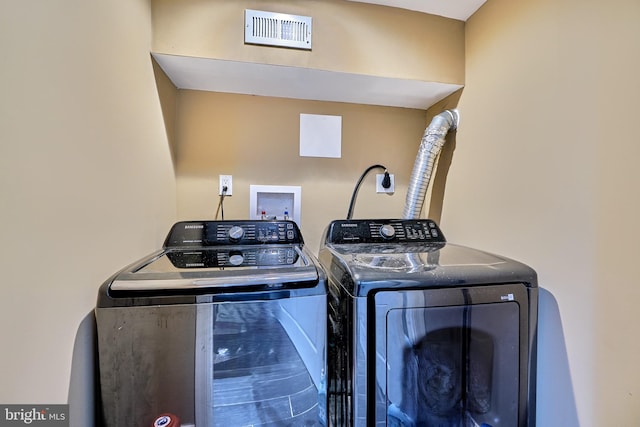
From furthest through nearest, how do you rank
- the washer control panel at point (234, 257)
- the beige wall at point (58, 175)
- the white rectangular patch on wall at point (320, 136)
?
the white rectangular patch on wall at point (320, 136) → the washer control panel at point (234, 257) → the beige wall at point (58, 175)

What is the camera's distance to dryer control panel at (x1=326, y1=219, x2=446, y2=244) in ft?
4.58

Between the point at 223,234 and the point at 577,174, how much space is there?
53.3 inches

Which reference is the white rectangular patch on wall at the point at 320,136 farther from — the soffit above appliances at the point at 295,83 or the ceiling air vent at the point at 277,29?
the ceiling air vent at the point at 277,29

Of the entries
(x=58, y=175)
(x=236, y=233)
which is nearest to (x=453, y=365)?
(x=236, y=233)

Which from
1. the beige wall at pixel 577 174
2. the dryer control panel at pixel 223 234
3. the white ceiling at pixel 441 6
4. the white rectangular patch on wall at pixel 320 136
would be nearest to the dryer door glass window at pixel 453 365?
the beige wall at pixel 577 174

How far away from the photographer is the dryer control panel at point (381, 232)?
4.58 ft

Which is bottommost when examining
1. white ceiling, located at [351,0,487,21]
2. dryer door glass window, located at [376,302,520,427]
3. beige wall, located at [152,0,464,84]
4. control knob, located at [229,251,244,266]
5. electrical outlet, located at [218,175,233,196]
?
dryer door glass window, located at [376,302,520,427]

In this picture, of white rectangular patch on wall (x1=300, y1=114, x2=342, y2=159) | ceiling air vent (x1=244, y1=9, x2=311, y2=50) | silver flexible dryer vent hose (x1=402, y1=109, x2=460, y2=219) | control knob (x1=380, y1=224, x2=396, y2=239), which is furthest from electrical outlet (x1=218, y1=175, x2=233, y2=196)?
silver flexible dryer vent hose (x1=402, y1=109, x2=460, y2=219)

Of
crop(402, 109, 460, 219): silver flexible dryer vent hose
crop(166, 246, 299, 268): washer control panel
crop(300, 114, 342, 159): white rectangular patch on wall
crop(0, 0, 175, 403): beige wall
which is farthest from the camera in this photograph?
crop(300, 114, 342, 159): white rectangular patch on wall

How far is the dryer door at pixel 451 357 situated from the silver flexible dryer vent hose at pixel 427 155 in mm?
739

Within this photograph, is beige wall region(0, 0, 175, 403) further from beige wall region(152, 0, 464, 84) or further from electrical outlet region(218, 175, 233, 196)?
electrical outlet region(218, 175, 233, 196)

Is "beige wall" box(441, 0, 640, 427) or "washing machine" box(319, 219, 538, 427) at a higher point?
"beige wall" box(441, 0, 640, 427)

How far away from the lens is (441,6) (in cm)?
136

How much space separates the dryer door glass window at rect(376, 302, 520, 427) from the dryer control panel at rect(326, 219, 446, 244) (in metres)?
0.56
